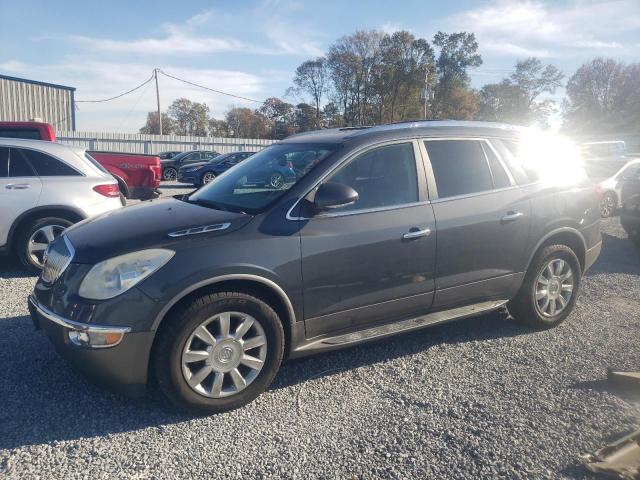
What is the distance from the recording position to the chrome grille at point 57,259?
3160 millimetres

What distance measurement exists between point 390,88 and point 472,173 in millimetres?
50082

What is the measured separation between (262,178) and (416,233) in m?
1.29

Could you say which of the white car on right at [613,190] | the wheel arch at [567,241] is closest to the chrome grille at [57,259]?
the wheel arch at [567,241]

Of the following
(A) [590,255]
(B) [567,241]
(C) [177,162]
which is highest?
(C) [177,162]

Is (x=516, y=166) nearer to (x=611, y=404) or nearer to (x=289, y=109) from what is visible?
(x=611, y=404)

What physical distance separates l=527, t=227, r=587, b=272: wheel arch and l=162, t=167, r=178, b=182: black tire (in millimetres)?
23807

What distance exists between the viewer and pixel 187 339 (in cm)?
296

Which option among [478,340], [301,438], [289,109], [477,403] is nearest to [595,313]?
[478,340]

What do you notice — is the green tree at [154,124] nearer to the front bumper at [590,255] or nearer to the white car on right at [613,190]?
the white car on right at [613,190]

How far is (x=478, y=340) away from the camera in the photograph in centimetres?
434

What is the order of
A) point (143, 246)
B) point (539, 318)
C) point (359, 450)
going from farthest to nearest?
point (539, 318)
point (143, 246)
point (359, 450)

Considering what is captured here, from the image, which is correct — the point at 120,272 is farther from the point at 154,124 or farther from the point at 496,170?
the point at 154,124

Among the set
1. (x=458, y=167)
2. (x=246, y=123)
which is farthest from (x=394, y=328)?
(x=246, y=123)

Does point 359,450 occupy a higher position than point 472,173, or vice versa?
point 472,173
